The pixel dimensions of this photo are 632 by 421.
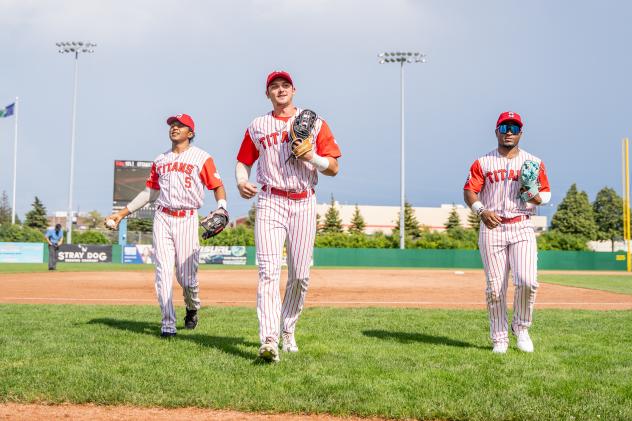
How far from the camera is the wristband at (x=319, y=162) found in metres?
4.48

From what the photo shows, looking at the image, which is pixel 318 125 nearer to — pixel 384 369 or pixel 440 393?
pixel 384 369

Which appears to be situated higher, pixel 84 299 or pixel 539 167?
pixel 539 167

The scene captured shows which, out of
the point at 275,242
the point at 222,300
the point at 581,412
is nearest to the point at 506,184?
the point at 275,242

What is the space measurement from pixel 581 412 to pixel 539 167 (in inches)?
95.8

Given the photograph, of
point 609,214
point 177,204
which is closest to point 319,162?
point 177,204

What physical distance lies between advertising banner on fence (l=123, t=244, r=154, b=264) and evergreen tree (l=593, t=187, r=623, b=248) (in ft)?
203

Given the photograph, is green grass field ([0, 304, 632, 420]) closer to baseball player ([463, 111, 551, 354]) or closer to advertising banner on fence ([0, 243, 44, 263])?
baseball player ([463, 111, 551, 354])

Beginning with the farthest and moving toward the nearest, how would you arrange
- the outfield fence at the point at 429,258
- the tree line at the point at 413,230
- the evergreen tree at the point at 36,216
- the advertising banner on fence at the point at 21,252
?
the evergreen tree at the point at 36,216 < the tree line at the point at 413,230 < the outfield fence at the point at 429,258 < the advertising banner on fence at the point at 21,252

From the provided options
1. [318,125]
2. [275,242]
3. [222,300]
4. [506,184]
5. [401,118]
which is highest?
[401,118]

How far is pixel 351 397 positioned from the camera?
350cm

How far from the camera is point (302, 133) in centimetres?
440

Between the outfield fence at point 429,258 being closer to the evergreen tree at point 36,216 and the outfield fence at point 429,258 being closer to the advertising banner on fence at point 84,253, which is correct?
the advertising banner on fence at point 84,253

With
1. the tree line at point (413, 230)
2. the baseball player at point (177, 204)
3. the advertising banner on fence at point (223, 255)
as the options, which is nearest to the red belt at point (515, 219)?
the baseball player at point (177, 204)

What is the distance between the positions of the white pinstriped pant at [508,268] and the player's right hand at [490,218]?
18cm
